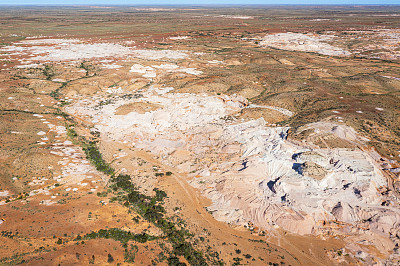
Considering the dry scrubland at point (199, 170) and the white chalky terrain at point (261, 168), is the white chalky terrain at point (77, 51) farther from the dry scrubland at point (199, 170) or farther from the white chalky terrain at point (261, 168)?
the white chalky terrain at point (261, 168)

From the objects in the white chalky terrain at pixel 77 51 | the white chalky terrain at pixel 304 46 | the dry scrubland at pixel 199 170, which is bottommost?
the dry scrubland at pixel 199 170

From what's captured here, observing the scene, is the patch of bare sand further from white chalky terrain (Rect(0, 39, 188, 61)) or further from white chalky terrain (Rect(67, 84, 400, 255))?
white chalky terrain (Rect(0, 39, 188, 61))

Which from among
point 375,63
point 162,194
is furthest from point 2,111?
point 375,63

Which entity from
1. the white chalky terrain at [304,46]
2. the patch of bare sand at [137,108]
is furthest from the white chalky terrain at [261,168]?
the white chalky terrain at [304,46]

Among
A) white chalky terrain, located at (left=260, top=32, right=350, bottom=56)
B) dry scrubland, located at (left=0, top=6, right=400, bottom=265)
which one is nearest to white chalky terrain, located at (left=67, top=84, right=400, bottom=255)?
dry scrubland, located at (left=0, top=6, right=400, bottom=265)

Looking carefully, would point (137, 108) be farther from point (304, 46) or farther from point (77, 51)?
point (304, 46)
